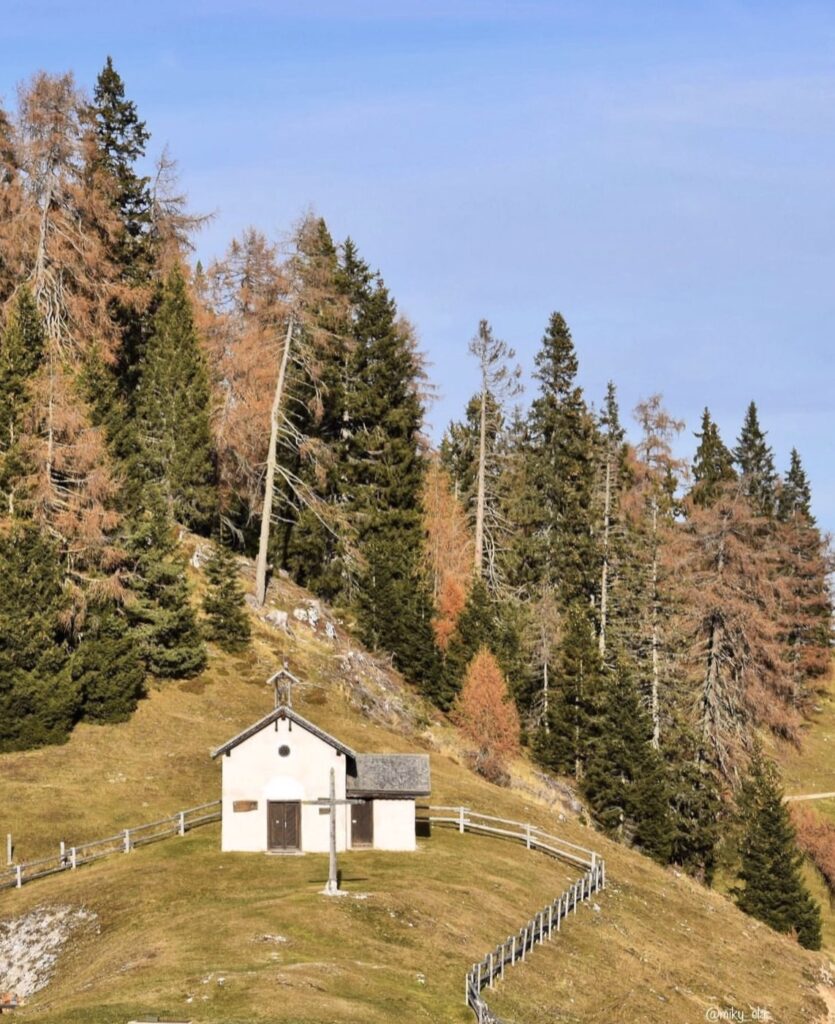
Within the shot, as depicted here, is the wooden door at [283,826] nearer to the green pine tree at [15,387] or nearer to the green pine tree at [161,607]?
the green pine tree at [161,607]

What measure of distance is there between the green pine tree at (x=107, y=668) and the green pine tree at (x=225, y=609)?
735 cm

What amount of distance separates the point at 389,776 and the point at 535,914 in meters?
9.25

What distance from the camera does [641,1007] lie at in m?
37.5

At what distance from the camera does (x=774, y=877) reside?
204ft

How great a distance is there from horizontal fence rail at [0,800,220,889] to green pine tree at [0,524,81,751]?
925cm

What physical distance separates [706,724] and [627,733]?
36.5ft

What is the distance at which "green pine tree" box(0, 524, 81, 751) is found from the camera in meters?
57.5

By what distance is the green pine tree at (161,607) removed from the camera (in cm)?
6612

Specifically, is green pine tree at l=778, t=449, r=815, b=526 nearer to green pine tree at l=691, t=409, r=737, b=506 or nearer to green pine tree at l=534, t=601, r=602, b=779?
green pine tree at l=691, t=409, r=737, b=506

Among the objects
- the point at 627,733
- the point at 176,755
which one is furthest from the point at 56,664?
the point at 627,733

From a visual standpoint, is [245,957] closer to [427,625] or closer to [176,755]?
[176,755]

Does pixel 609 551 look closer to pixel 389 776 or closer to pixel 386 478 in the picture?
pixel 386 478

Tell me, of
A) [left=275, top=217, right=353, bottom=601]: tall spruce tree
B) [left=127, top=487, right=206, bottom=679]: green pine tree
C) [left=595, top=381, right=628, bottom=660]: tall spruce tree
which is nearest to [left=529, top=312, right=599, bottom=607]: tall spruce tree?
[left=595, top=381, right=628, bottom=660]: tall spruce tree

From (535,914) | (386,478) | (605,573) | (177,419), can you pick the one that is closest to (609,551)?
(605,573)
